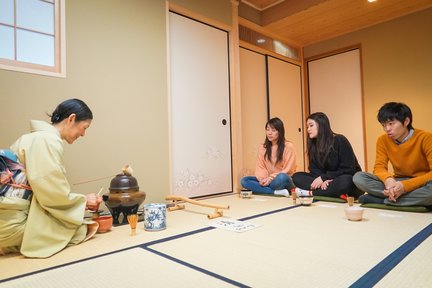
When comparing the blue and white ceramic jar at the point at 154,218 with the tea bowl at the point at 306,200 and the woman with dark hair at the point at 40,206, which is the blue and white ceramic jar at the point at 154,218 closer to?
the woman with dark hair at the point at 40,206

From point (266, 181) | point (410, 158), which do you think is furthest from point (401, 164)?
point (266, 181)

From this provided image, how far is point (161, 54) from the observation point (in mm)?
3172

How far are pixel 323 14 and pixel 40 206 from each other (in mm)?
4206

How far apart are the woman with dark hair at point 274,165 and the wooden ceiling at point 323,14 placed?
68.4 inches

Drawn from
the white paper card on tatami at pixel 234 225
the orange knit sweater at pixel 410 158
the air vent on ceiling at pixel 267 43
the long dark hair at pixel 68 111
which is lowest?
the white paper card on tatami at pixel 234 225

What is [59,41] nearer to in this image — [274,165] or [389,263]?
[274,165]

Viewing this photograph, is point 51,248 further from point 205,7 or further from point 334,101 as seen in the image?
point 334,101

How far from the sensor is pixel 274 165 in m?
3.68

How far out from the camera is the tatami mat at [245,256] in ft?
3.96

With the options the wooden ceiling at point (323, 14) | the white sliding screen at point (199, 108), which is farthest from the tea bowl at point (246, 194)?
the wooden ceiling at point (323, 14)

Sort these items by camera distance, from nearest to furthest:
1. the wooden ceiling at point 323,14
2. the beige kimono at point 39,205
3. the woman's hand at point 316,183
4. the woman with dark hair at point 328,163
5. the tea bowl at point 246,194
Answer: the beige kimono at point 39,205, the woman with dark hair at point 328,163, the woman's hand at point 316,183, the tea bowl at point 246,194, the wooden ceiling at point 323,14

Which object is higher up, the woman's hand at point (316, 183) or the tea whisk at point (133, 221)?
the woman's hand at point (316, 183)

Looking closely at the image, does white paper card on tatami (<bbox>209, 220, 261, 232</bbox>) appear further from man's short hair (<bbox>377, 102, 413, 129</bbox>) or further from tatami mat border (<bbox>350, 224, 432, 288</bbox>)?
man's short hair (<bbox>377, 102, 413, 129</bbox>)

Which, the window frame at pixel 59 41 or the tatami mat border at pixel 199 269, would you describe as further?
the window frame at pixel 59 41
